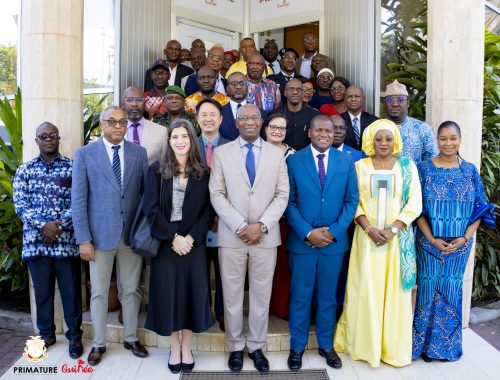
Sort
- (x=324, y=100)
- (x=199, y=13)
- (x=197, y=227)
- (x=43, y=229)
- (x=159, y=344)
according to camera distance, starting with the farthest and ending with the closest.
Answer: (x=199, y=13)
(x=324, y=100)
(x=159, y=344)
(x=43, y=229)
(x=197, y=227)

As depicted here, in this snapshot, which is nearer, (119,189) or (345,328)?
(119,189)

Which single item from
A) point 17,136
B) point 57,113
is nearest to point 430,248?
point 57,113

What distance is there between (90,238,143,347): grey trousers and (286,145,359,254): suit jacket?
1.39 meters

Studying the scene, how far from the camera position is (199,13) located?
8.29 meters

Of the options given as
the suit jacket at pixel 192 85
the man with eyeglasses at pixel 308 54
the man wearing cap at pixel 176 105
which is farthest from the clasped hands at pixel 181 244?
the man with eyeglasses at pixel 308 54

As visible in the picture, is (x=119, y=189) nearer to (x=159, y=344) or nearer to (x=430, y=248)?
(x=159, y=344)

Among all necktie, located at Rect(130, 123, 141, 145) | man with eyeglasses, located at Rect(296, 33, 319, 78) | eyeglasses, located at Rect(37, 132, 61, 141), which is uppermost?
man with eyeglasses, located at Rect(296, 33, 319, 78)

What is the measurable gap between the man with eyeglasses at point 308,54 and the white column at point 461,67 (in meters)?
2.58

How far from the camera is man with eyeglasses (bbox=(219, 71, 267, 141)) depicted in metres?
4.86

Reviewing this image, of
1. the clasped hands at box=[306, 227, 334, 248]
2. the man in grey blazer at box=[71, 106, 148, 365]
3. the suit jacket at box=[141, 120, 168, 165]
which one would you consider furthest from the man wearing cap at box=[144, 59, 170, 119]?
the clasped hands at box=[306, 227, 334, 248]

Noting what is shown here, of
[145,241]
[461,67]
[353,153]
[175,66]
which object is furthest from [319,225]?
[175,66]

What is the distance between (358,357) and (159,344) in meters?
1.77

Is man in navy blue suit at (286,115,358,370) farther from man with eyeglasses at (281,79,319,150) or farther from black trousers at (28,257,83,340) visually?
black trousers at (28,257,83,340)

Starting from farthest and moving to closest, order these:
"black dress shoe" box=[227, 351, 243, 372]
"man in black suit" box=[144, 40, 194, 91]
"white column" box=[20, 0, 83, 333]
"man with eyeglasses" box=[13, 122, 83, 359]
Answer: "man in black suit" box=[144, 40, 194, 91]
"white column" box=[20, 0, 83, 333]
"man with eyeglasses" box=[13, 122, 83, 359]
"black dress shoe" box=[227, 351, 243, 372]
